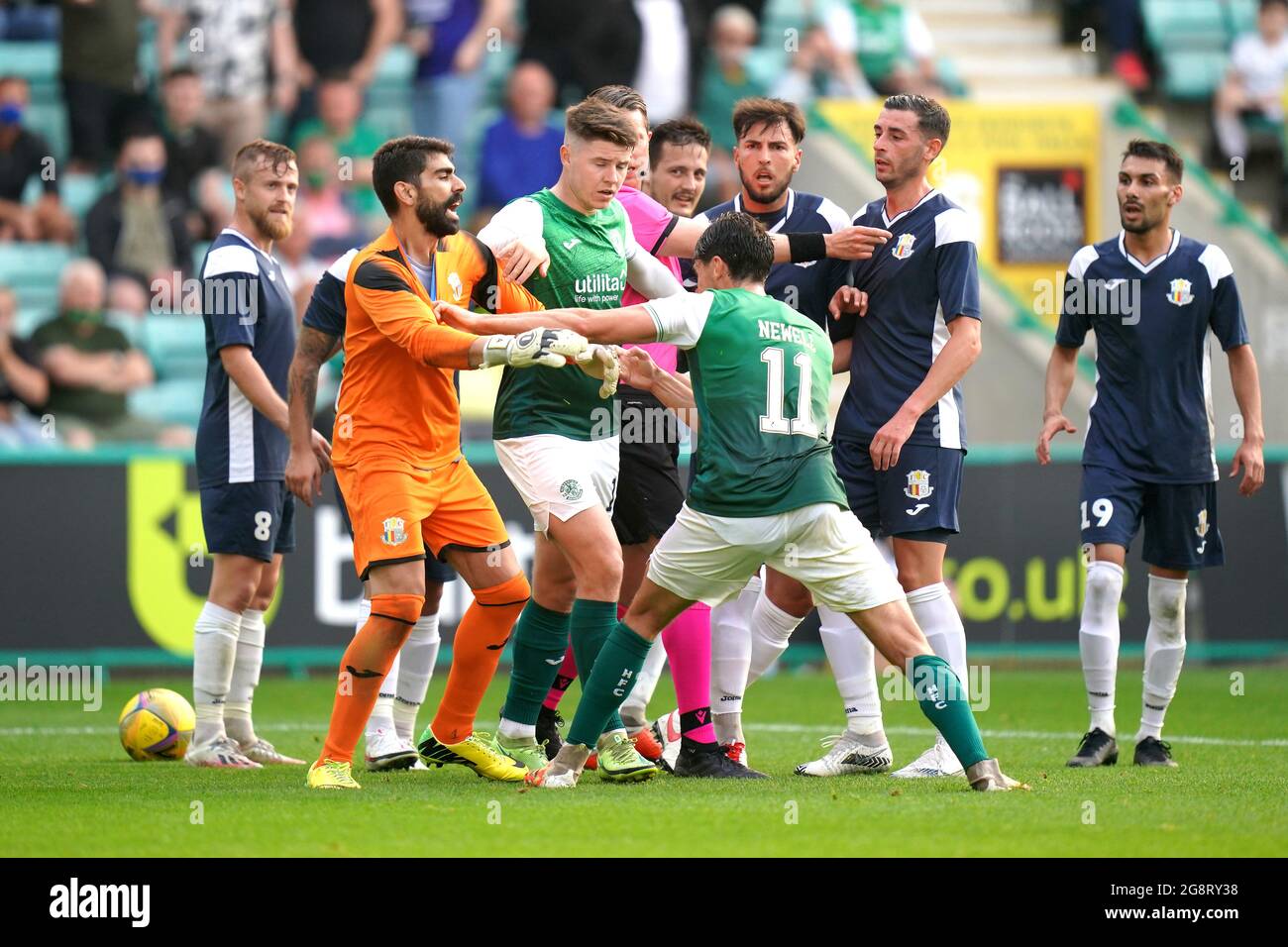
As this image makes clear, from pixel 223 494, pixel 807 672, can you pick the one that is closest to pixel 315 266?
pixel 807 672

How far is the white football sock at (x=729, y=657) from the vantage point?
7.66m

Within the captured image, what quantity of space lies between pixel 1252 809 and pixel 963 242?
8.36 feet

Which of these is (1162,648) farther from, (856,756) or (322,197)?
(322,197)

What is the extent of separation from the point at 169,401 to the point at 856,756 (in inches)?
353

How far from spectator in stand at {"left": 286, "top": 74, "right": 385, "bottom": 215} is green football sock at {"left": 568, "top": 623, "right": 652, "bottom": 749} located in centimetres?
1000

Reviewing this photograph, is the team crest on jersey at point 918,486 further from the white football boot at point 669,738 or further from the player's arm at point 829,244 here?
the white football boot at point 669,738

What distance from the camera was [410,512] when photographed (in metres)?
6.78

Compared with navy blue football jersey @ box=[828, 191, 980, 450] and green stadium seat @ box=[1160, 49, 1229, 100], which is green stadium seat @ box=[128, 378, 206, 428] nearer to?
navy blue football jersey @ box=[828, 191, 980, 450]

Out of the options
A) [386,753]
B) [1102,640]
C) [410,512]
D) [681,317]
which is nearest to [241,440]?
[386,753]

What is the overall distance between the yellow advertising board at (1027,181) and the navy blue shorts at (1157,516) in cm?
918

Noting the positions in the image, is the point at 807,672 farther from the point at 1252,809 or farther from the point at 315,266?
the point at 1252,809

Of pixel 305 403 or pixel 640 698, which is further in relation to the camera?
pixel 640 698

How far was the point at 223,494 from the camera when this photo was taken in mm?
8242

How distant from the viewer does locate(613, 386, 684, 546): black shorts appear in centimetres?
773
